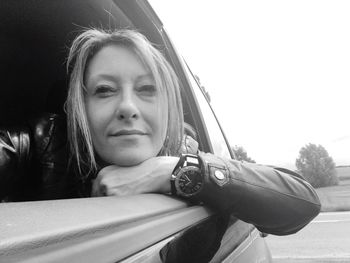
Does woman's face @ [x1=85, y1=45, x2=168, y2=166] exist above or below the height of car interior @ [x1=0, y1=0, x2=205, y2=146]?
below

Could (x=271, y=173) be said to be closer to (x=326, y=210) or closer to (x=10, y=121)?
(x=10, y=121)

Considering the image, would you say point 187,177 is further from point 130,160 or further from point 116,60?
point 116,60

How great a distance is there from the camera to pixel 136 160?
1072mm

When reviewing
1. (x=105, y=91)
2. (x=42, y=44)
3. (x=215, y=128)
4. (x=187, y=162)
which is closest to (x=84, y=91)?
(x=105, y=91)

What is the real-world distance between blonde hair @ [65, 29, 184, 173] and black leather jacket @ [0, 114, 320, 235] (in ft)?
0.23

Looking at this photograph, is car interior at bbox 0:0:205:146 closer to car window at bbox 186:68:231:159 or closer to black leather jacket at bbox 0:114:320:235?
car window at bbox 186:68:231:159

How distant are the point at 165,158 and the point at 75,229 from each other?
699 mm

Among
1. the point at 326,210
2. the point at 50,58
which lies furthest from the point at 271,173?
the point at 326,210

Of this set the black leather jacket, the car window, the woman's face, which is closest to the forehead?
A: the woman's face

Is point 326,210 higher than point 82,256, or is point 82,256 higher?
point 82,256

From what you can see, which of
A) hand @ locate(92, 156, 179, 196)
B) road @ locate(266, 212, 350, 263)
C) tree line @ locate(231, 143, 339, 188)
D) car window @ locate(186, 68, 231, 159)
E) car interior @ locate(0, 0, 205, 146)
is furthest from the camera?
tree line @ locate(231, 143, 339, 188)

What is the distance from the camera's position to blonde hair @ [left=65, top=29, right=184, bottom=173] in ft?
3.96

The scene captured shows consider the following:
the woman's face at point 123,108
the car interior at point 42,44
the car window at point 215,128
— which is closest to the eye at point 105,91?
the woman's face at point 123,108

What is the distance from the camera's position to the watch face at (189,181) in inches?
37.7
